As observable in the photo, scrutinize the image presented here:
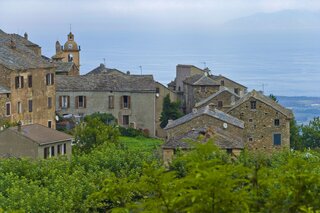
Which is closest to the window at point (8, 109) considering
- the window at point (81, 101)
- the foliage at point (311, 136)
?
the window at point (81, 101)

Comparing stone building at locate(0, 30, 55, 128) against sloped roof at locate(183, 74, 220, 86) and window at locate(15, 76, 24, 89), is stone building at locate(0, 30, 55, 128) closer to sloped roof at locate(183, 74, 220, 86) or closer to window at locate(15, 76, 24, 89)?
window at locate(15, 76, 24, 89)

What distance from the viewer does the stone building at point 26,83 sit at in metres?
61.2

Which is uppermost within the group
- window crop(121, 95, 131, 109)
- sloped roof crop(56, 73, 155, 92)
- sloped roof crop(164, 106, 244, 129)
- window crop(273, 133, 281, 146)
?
sloped roof crop(56, 73, 155, 92)

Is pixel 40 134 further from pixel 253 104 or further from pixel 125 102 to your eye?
pixel 125 102

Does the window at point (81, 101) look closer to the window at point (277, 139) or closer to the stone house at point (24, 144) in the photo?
the window at point (277, 139)

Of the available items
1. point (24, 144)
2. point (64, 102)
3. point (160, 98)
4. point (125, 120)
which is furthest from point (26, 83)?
point (160, 98)

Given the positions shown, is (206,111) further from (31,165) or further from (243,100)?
(31,165)

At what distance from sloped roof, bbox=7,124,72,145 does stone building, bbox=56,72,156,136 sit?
2506 centimetres

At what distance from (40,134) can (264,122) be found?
1783 centimetres

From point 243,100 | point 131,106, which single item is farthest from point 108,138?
point 131,106

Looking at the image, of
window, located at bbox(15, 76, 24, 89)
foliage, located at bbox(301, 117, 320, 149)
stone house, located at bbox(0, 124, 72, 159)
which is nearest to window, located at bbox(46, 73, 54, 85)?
window, located at bbox(15, 76, 24, 89)

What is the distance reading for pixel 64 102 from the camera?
241ft

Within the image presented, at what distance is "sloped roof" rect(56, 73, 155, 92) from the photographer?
7362 centimetres

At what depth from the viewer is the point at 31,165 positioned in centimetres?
3756
